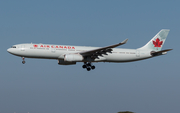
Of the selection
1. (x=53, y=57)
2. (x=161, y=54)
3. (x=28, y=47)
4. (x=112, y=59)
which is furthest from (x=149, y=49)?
(x=28, y=47)

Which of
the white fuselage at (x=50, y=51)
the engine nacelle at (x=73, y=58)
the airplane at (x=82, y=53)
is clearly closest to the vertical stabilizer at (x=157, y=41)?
the airplane at (x=82, y=53)

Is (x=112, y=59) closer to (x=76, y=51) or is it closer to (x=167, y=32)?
(x=76, y=51)

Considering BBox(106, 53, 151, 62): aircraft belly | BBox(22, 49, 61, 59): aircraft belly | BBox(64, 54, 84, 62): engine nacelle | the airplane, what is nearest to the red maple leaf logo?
the airplane

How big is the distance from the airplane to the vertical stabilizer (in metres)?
1.14

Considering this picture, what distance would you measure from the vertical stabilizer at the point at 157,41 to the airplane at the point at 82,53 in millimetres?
1141

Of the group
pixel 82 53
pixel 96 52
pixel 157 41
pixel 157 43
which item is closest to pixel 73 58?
pixel 82 53

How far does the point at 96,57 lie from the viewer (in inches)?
2148

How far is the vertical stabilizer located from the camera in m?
62.1

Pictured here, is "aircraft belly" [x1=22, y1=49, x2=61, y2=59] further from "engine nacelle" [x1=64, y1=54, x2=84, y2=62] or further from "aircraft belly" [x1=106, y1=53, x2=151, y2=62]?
"aircraft belly" [x1=106, y1=53, x2=151, y2=62]

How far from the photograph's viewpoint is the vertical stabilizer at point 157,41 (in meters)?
62.1

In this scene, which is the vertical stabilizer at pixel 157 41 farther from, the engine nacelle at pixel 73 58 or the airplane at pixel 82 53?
the engine nacelle at pixel 73 58

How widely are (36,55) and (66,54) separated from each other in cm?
494

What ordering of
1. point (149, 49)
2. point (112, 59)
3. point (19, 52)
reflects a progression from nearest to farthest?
point (19, 52) < point (112, 59) < point (149, 49)

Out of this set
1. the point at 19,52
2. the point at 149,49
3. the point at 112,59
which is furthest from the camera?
the point at 149,49
